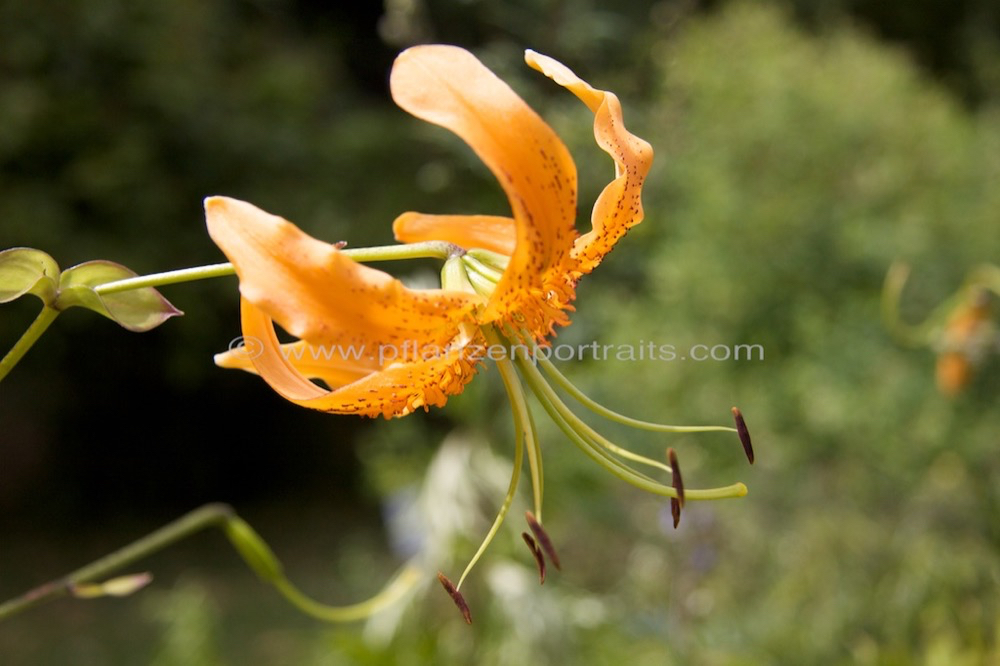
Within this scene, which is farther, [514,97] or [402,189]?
[402,189]

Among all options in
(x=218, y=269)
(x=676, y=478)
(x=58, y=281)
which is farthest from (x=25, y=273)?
(x=676, y=478)

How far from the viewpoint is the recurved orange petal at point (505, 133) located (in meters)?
0.42

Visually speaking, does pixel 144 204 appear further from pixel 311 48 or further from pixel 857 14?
pixel 857 14

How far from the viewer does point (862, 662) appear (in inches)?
81.7

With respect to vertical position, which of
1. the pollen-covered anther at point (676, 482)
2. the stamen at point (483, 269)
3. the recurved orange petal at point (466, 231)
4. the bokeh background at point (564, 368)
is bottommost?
the bokeh background at point (564, 368)

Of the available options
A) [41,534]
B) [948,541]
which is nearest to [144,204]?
[41,534]

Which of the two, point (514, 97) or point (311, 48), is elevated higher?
point (514, 97)

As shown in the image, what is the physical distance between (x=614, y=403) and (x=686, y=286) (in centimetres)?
115

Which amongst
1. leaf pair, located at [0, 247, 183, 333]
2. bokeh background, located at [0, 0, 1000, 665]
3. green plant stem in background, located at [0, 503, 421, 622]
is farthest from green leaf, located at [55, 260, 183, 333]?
bokeh background, located at [0, 0, 1000, 665]

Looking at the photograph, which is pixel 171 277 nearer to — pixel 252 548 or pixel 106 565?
pixel 106 565

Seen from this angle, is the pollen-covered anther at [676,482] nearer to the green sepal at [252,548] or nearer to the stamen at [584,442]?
the stamen at [584,442]

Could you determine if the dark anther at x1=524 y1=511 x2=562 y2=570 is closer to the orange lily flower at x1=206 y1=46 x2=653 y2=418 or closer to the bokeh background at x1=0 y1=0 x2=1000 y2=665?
the orange lily flower at x1=206 y1=46 x2=653 y2=418

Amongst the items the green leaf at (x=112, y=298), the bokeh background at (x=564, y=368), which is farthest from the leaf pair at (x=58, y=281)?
the bokeh background at (x=564, y=368)

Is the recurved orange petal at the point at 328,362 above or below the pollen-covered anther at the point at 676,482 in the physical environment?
above
